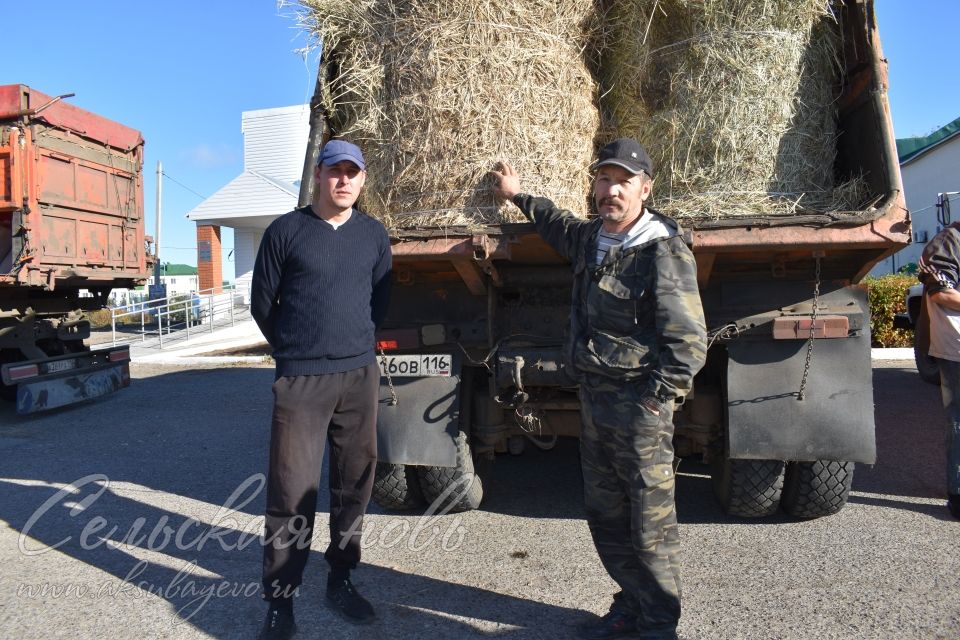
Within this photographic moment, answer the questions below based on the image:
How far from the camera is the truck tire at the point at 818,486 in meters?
3.53

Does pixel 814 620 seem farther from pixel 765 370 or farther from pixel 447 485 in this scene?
pixel 447 485

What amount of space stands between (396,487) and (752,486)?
6.23ft

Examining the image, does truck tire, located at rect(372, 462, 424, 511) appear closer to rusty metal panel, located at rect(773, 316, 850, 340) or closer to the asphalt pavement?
the asphalt pavement

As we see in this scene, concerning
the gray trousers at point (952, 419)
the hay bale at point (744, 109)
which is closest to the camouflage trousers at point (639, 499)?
the hay bale at point (744, 109)

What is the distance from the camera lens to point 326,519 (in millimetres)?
4008

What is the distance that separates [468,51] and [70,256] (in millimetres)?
6040

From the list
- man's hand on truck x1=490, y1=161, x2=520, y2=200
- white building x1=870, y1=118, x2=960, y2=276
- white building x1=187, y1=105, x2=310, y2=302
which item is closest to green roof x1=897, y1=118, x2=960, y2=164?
Answer: white building x1=870, y1=118, x2=960, y2=276

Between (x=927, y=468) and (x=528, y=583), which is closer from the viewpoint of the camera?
(x=528, y=583)

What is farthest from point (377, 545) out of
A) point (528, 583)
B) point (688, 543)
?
point (688, 543)

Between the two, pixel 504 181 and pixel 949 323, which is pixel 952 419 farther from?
pixel 504 181

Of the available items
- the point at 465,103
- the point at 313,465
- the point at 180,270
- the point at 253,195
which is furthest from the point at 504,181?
the point at 180,270

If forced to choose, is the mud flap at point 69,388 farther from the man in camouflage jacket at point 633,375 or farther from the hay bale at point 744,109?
the hay bale at point 744,109

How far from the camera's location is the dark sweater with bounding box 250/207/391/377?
2.71 metres

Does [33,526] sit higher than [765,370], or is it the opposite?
[765,370]
